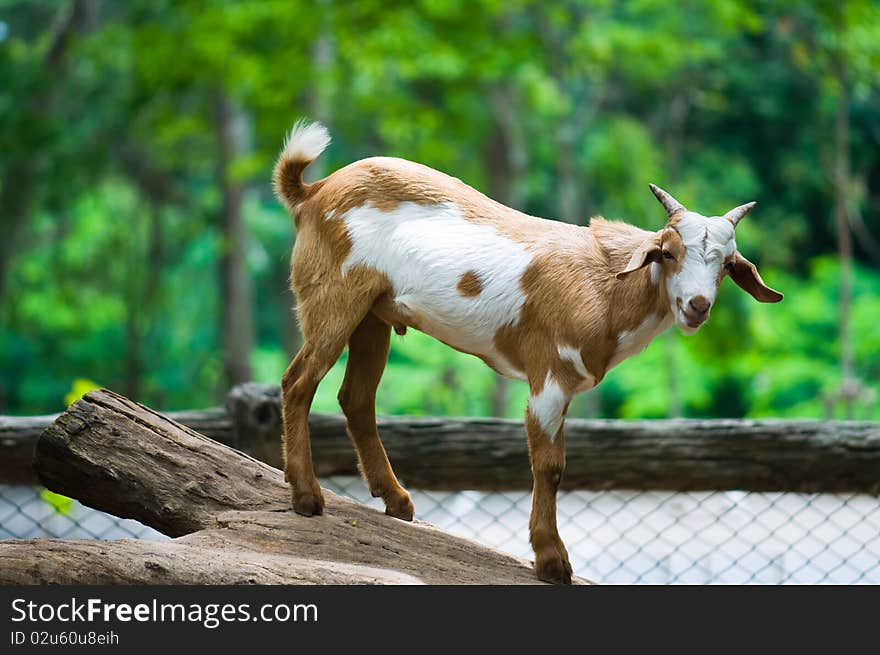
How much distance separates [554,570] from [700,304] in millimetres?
1040

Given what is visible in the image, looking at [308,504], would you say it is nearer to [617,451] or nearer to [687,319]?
[687,319]

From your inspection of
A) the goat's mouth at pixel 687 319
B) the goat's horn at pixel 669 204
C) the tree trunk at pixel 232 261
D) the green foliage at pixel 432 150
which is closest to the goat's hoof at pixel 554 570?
the goat's mouth at pixel 687 319

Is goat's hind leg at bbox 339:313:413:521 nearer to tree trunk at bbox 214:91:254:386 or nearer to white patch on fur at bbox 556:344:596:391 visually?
white patch on fur at bbox 556:344:596:391

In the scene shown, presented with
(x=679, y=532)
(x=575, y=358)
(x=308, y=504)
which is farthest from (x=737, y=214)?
(x=679, y=532)

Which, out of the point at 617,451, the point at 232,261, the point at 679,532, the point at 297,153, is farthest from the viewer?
the point at 232,261

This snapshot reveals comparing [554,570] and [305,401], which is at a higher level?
[305,401]

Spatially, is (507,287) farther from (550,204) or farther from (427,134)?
(550,204)

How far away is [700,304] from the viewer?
2957 mm

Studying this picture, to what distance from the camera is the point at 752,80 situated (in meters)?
15.3

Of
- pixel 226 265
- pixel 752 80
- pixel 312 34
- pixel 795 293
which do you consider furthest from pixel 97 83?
pixel 795 293

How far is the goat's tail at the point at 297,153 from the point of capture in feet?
12.1

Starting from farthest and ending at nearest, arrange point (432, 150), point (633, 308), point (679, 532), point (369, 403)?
1. point (432, 150)
2. point (679, 532)
3. point (369, 403)
4. point (633, 308)

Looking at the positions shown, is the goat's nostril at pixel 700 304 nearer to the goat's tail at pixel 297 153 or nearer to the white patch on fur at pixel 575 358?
the white patch on fur at pixel 575 358

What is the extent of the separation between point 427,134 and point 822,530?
6569mm
